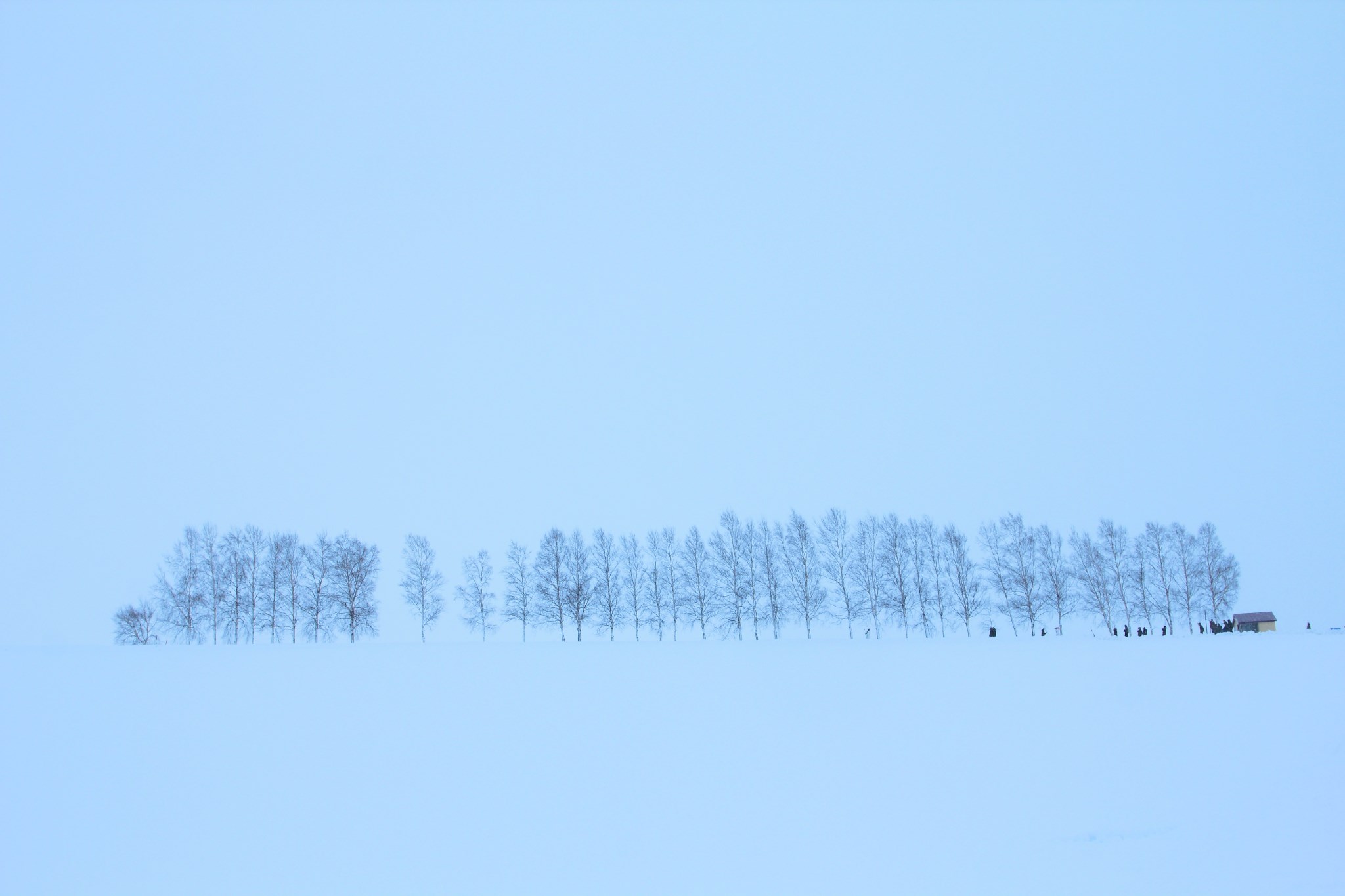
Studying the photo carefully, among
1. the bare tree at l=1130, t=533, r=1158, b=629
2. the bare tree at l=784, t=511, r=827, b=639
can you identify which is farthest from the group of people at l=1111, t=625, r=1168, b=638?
the bare tree at l=784, t=511, r=827, b=639

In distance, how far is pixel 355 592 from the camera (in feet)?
178

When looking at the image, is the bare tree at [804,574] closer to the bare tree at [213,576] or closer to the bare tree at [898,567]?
the bare tree at [898,567]

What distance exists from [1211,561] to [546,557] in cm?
5066

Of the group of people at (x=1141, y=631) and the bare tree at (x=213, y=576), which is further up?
the bare tree at (x=213, y=576)

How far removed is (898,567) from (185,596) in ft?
158

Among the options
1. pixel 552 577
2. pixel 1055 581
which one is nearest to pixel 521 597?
pixel 552 577

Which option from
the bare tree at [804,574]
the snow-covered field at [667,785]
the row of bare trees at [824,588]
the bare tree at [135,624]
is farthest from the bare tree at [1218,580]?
the bare tree at [135,624]

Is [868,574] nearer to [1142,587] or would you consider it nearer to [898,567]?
[898,567]

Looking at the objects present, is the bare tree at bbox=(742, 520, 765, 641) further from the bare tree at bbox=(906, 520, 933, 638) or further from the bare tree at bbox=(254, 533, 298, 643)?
the bare tree at bbox=(254, 533, 298, 643)

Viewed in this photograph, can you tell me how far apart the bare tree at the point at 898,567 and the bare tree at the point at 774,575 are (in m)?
7.18

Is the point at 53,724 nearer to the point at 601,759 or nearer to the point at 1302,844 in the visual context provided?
the point at 601,759

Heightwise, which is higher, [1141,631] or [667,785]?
[667,785]

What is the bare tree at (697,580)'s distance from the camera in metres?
58.0

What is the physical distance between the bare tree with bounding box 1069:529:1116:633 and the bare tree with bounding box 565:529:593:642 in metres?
35.6
